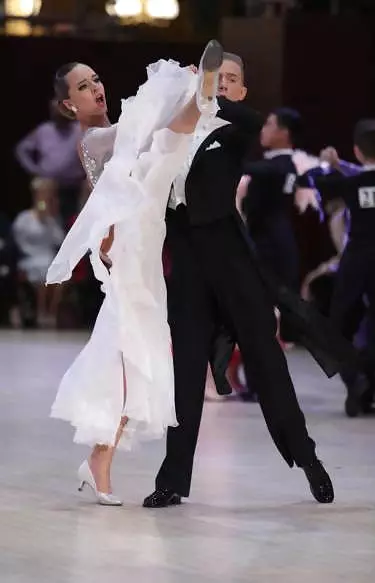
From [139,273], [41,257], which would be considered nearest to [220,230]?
[139,273]

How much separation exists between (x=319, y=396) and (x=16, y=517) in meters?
4.67

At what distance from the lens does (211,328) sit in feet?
21.7

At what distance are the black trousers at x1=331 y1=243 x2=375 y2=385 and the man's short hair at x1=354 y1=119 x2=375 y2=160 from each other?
0.53 metres

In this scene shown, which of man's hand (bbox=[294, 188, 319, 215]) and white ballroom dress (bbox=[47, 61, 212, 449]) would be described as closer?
white ballroom dress (bbox=[47, 61, 212, 449])

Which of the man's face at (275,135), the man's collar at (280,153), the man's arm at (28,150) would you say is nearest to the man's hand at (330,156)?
the man's collar at (280,153)

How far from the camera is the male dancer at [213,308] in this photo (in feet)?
21.2

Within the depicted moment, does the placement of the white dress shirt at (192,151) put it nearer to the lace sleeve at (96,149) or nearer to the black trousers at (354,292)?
the lace sleeve at (96,149)

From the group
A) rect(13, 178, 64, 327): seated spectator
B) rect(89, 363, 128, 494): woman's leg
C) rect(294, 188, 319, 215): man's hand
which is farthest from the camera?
rect(13, 178, 64, 327): seated spectator

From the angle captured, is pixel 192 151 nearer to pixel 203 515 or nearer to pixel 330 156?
pixel 203 515

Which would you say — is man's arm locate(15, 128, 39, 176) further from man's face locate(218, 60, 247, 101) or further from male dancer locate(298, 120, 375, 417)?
man's face locate(218, 60, 247, 101)

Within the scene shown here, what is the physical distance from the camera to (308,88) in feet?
45.5

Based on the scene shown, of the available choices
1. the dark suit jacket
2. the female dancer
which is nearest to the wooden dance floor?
the female dancer

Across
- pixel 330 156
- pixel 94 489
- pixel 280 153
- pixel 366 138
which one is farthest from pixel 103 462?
pixel 280 153

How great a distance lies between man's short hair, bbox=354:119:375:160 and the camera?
9.77m
